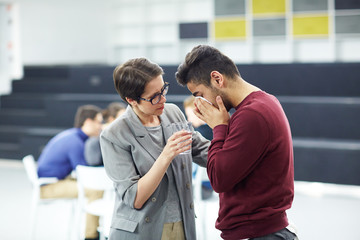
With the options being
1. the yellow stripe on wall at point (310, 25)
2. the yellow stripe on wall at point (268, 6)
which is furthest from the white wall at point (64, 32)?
the yellow stripe on wall at point (310, 25)

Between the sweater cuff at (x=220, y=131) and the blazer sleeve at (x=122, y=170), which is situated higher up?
the sweater cuff at (x=220, y=131)

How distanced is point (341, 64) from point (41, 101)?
5.26m

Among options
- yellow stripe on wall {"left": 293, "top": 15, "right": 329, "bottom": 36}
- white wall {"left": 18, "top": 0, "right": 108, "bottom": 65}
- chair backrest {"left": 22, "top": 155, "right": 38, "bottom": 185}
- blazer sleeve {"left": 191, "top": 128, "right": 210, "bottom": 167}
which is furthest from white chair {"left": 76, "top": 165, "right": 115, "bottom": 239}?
white wall {"left": 18, "top": 0, "right": 108, "bottom": 65}

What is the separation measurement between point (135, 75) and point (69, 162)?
8.79 feet

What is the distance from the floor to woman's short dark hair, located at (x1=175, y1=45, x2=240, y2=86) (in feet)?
7.86

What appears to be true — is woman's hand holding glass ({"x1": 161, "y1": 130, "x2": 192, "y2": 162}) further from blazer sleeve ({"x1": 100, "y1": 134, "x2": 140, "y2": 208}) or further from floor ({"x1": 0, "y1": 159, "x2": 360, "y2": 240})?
floor ({"x1": 0, "y1": 159, "x2": 360, "y2": 240})

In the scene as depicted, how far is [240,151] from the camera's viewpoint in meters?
1.37

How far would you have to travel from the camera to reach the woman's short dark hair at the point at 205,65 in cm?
150

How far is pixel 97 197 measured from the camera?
12.8ft

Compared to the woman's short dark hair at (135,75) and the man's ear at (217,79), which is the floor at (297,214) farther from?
the man's ear at (217,79)

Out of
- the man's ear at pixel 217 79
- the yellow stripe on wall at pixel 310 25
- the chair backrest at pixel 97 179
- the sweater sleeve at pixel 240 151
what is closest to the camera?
the sweater sleeve at pixel 240 151

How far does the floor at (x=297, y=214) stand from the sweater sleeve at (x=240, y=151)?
2391 millimetres

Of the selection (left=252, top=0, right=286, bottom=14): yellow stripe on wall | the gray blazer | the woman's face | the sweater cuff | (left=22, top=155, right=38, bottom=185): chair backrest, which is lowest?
(left=22, top=155, right=38, bottom=185): chair backrest

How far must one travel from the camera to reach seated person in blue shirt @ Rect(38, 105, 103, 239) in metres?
3.89
